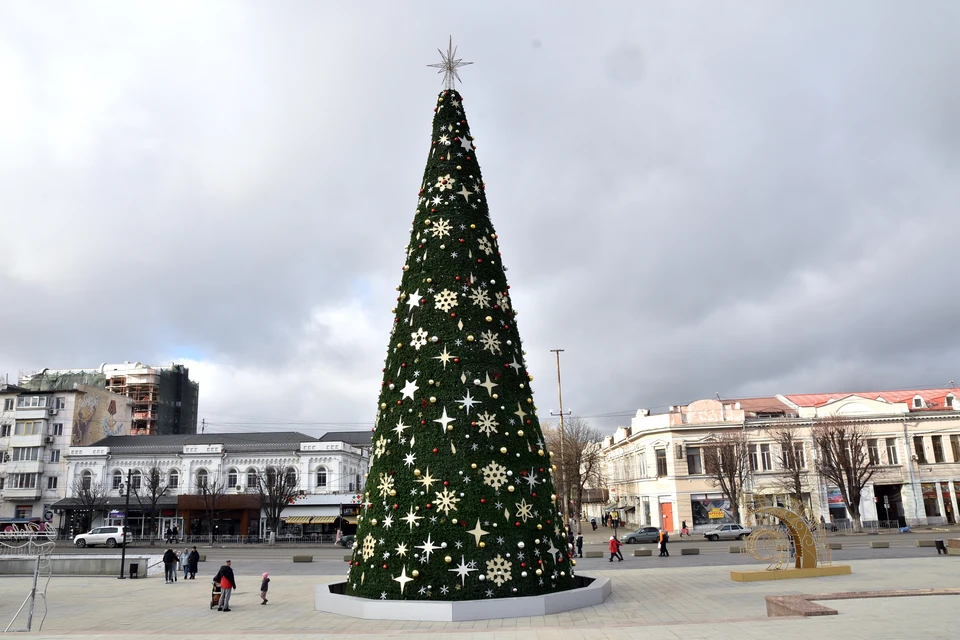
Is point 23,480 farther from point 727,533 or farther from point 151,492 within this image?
point 727,533

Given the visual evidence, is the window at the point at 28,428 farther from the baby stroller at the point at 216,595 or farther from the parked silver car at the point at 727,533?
the parked silver car at the point at 727,533

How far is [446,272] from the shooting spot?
629 inches

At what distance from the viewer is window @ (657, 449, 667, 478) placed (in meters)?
55.9

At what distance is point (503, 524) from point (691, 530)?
4336 cm

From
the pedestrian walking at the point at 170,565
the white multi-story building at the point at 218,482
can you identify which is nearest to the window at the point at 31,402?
the white multi-story building at the point at 218,482

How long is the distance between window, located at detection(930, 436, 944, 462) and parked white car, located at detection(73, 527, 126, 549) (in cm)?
6154

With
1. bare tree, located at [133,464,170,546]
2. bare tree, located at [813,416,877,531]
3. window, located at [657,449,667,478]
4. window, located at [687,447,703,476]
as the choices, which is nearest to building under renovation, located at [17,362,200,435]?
bare tree, located at [133,464,170,546]

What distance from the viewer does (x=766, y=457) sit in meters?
54.2

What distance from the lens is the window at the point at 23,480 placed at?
194 feet

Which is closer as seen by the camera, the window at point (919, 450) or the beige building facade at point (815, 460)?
the beige building facade at point (815, 460)

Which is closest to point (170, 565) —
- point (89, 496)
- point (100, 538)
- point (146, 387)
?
point (100, 538)

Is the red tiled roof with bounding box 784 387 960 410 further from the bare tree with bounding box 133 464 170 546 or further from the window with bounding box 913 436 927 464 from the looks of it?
the bare tree with bounding box 133 464 170 546

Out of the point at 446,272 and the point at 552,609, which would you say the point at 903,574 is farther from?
the point at 446,272

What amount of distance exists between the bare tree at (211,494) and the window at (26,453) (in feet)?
55.8
